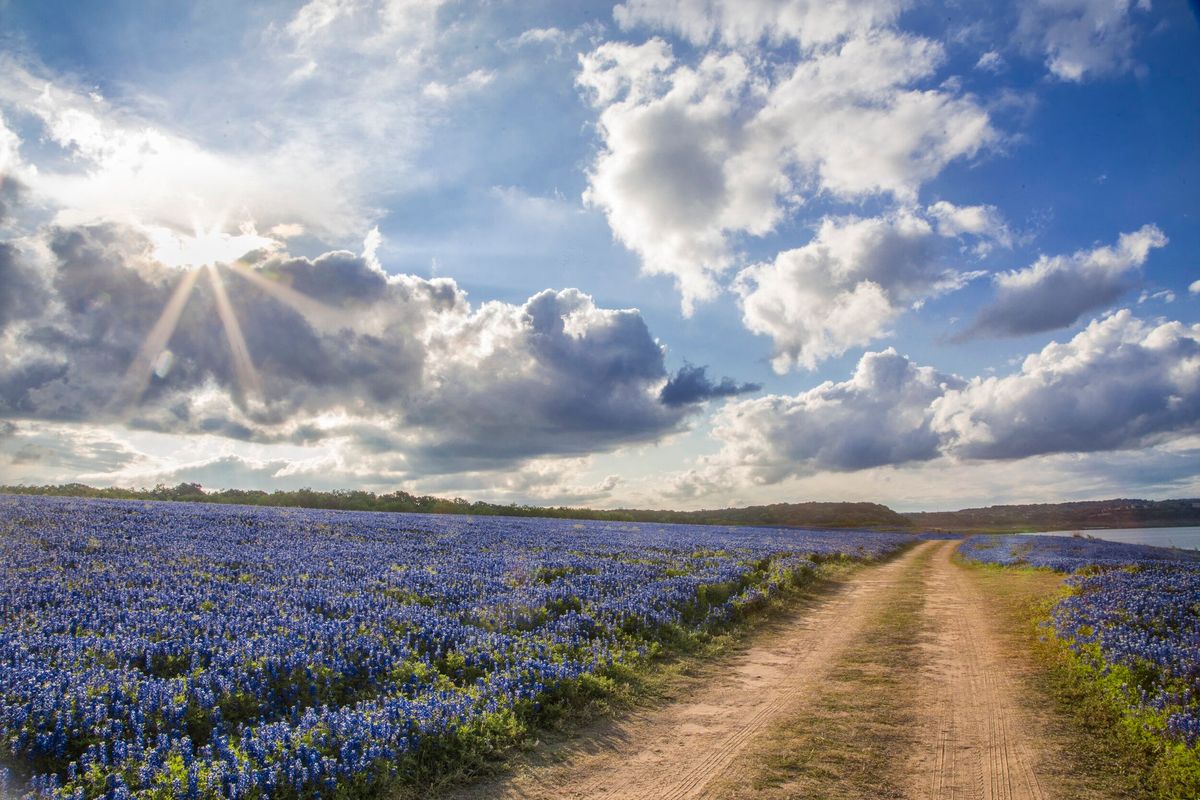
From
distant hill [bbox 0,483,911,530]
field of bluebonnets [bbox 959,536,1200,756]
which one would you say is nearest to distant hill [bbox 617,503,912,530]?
distant hill [bbox 0,483,911,530]

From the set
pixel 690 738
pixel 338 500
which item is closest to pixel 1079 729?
pixel 690 738

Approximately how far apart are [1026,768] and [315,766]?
7397mm

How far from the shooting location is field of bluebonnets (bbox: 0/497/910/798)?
18.9ft

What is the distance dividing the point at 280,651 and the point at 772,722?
6.53 meters

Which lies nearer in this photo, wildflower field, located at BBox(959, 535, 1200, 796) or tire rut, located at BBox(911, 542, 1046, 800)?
tire rut, located at BBox(911, 542, 1046, 800)

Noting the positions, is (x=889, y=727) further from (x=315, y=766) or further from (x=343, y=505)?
(x=343, y=505)

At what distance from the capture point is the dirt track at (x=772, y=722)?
20.9 feet

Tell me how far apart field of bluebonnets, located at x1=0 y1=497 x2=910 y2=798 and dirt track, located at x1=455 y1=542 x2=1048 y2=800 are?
1058mm

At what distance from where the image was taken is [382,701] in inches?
305

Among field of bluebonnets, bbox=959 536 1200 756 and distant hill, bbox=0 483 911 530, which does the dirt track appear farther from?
distant hill, bbox=0 483 911 530

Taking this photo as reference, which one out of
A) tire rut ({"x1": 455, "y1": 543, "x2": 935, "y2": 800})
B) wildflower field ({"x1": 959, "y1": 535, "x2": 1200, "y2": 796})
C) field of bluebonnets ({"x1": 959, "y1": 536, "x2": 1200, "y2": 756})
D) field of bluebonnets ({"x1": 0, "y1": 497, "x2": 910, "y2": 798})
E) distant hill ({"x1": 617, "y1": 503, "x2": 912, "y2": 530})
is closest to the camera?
field of bluebonnets ({"x1": 0, "y1": 497, "x2": 910, "y2": 798})

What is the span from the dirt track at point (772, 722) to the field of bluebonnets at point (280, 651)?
41.6 inches

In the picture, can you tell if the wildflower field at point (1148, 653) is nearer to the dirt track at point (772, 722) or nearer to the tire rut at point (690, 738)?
the dirt track at point (772, 722)

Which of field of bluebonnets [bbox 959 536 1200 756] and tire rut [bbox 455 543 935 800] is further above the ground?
field of bluebonnets [bbox 959 536 1200 756]
